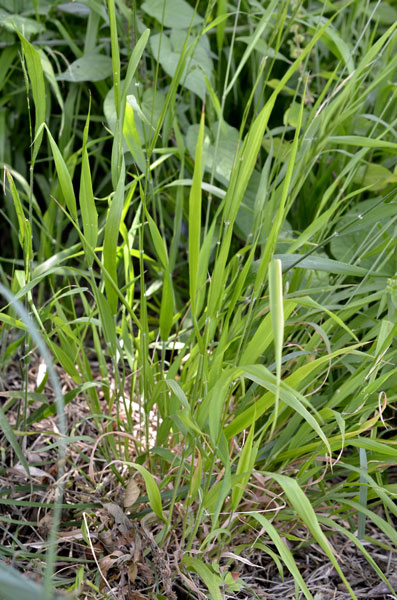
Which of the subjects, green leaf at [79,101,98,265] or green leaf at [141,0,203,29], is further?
green leaf at [141,0,203,29]

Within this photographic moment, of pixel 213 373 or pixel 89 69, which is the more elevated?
pixel 89 69

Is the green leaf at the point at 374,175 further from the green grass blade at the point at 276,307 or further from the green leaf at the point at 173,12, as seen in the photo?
the green grass blade at the point at 276,307

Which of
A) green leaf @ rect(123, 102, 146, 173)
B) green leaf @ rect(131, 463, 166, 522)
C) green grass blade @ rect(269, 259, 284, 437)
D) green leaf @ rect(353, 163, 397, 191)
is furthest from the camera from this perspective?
green leaf @ rect(353, 163, 397, 191)

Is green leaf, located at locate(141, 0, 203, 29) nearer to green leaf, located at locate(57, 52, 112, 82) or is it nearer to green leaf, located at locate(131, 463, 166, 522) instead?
green leaf, located at locate(57, 52, 112, 82)

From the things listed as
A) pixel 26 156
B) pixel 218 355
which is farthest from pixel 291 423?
pixel 26 156

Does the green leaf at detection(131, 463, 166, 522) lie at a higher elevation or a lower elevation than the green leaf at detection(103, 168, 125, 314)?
lower

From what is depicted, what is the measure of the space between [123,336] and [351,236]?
399 mm

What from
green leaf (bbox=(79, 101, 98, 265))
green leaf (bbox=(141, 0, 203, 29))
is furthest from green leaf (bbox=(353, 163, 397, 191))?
green leaf (bbox=(79, 101, 98, 265))

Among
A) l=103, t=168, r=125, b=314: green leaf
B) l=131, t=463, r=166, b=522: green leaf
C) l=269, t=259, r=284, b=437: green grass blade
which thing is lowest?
l=131, t=463, r=166, b=522: green leaf

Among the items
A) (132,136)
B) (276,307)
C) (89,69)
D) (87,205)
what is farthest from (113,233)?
(89,69)

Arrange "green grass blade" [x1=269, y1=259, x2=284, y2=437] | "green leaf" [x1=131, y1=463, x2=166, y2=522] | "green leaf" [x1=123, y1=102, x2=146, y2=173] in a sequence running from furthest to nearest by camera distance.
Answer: "green leaf" [x1=123, y1=102, x2=146, y2=173] → "green leaf" [x1=131, y1=463, x2=166, y2=522] → "green grass blade" [x1=269, y1=259, x2=284, y2=437]

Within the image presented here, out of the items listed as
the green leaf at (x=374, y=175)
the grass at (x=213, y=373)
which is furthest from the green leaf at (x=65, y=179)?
the green leaf at (x=374, y=175)

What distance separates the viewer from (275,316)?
495 millimetres

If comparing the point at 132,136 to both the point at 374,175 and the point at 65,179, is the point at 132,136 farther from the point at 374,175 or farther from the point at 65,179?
the point at 374,175
